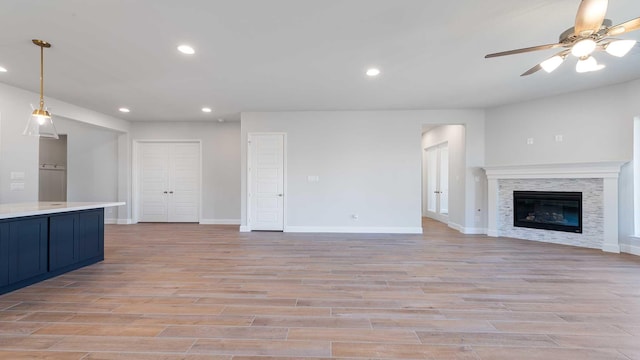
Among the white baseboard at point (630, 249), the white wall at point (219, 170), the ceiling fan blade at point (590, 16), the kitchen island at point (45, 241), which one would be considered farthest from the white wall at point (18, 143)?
the white baseboard at point (630, 249)

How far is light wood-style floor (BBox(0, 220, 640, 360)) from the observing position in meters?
1.90

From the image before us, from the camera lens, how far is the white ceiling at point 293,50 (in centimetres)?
251

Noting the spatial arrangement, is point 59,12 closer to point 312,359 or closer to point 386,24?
point 386,24

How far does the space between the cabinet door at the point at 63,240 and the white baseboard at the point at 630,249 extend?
8076 mm

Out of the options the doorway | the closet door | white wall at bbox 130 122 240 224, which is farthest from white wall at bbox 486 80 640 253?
the doorway

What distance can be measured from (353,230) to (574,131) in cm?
444

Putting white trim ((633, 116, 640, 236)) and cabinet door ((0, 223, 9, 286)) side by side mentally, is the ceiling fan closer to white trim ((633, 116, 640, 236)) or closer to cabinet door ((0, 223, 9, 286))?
white trim ((633, 116, 640, 236))

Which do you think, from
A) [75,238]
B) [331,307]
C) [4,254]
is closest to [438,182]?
[331,307]

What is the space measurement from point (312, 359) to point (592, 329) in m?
2.20

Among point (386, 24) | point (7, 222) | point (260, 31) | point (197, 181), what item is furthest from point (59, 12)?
point (197, 181)

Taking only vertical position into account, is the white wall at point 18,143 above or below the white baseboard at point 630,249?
above

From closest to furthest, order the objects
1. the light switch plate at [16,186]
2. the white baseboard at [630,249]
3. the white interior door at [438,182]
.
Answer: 1. the white baseboard at [630,249]
2. the light switch plate at [16,186]
3. the white interior door at [438,182]

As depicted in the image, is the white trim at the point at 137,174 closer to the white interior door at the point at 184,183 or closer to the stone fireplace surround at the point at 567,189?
the white interior door at the point at 184,183

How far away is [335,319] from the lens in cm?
229
